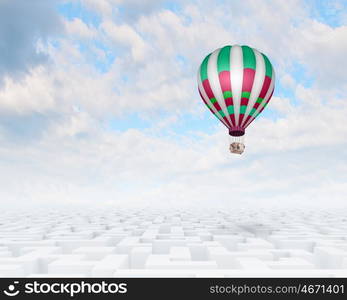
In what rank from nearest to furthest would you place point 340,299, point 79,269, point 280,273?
point 340,299 < point 280,273 < point 79,269

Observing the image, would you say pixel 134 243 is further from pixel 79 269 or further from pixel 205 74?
pixel 205 74

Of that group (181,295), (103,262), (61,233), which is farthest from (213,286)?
(61,233)

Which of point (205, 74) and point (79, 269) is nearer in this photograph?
point (79, 269)

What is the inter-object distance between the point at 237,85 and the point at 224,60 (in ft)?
5.74

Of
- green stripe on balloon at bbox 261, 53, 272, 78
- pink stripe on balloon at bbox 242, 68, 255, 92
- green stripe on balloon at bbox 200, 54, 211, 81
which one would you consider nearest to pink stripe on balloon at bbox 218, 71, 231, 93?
pink stripe on balloon at bbox 242, 68, 255, 92

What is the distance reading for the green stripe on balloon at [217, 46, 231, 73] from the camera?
57.5 ft

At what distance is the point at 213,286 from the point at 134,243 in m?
4.50

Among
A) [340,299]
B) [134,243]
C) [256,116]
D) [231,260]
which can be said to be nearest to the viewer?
[340,299]

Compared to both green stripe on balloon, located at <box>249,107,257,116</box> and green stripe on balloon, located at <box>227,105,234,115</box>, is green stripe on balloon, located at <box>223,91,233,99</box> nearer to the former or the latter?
green stripe on balloon, located at <box>227,105,234,115</box>

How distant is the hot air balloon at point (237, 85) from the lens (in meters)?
17.3

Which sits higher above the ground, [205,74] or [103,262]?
[205,74]

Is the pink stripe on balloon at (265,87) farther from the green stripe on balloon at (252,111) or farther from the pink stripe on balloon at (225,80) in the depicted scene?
the pink stripe on balloon at (225,80)

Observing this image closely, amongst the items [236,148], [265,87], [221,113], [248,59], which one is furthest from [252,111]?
[248,59]

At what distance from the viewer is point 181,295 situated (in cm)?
546
